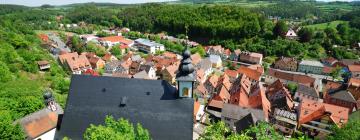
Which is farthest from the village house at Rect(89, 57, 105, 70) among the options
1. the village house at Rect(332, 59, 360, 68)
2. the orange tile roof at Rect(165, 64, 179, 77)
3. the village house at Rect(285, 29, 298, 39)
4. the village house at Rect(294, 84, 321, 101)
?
the village house at Rect(285, 29, 298, 39)

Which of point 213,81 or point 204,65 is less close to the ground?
point 204,65

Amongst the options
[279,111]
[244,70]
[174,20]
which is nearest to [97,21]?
[174,20]

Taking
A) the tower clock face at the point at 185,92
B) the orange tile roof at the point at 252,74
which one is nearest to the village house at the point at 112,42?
the orange tile roof at the point at 252,74

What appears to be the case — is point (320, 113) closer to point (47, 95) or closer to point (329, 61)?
point (47, 95)

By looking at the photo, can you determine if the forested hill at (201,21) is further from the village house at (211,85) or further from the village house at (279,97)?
the village house at (279,97)

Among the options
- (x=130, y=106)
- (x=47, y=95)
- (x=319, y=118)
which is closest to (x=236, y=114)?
(x=319, y=118)

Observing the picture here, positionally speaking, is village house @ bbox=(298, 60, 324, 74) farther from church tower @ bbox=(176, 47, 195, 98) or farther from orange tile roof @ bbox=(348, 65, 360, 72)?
church tower @ bbox=(176, 47, 195, 98)

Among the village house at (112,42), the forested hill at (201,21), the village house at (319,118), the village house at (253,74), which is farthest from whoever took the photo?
the forested hill at (201,21)
